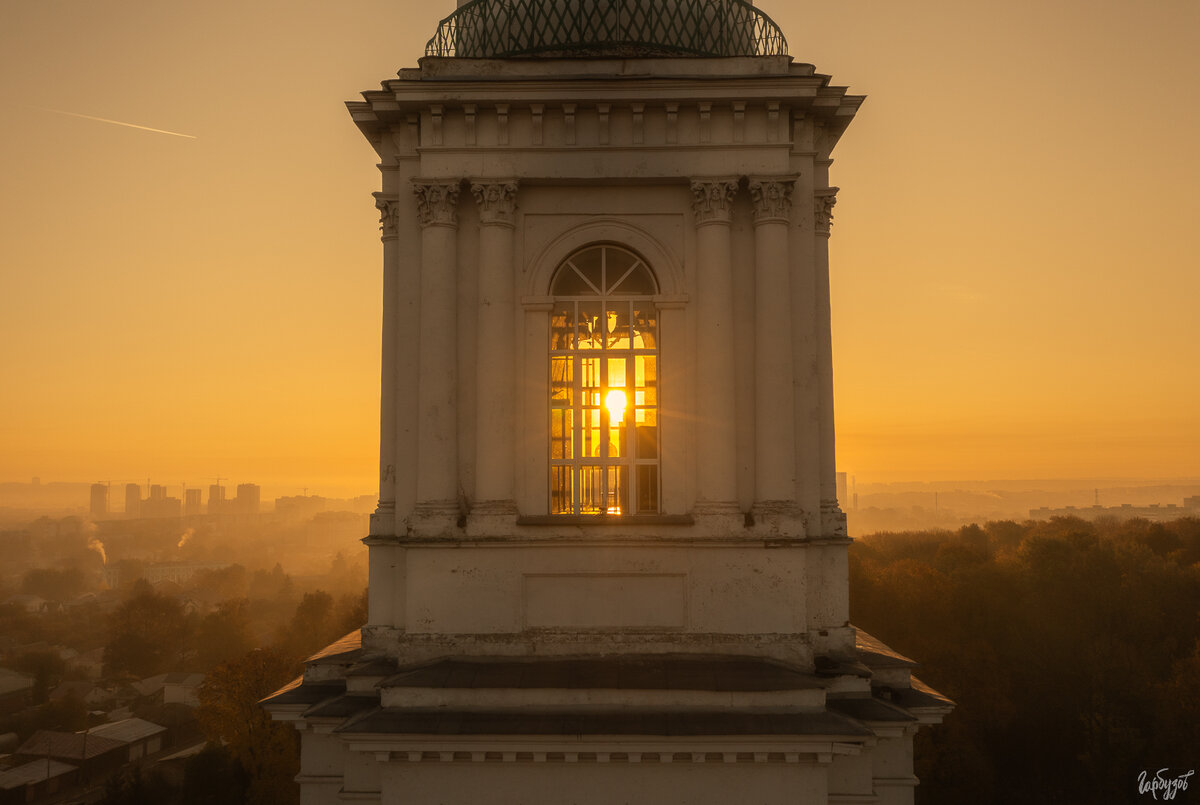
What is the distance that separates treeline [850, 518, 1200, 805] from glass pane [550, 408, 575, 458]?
3730 centimetres

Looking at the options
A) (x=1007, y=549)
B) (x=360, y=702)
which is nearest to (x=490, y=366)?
(x=360, y=702)

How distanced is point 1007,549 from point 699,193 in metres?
89.1

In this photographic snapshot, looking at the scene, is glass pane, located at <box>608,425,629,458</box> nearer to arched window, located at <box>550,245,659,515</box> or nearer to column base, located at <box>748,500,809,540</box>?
arched window, located at <box>550,245,659,515</box>

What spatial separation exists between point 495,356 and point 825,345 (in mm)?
5623

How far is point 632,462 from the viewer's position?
570 inches

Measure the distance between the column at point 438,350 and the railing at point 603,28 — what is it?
282 centimetres

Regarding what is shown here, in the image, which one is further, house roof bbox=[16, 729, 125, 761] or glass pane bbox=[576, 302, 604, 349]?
house roof bbox=[16, 729, 125, 761]

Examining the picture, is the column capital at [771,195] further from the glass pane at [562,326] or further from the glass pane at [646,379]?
the glass pane at [562,326]

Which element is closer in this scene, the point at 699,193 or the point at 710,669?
the point at 710,669

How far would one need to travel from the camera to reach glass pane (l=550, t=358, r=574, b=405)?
14570mm

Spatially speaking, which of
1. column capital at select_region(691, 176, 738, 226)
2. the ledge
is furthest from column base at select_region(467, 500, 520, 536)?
column capital at select_region(691, 176, 738, 226)

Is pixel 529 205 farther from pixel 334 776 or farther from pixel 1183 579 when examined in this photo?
pixel 1183 579

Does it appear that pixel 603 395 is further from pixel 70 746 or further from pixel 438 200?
pixel 70 746

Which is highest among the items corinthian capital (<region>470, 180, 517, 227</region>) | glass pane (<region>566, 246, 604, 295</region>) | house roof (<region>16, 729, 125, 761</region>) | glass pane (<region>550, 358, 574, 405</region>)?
corinthian capital (<region>470, 180, 517, 227</region>)
